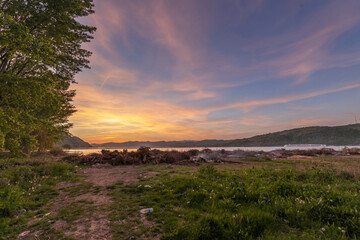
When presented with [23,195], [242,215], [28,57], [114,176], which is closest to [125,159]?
[114,176]

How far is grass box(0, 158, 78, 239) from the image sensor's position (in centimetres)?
458

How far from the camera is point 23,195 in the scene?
6.91 metres

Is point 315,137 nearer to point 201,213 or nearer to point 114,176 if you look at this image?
point 114,176

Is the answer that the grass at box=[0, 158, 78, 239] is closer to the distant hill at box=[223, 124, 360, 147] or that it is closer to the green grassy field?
the green grassy field

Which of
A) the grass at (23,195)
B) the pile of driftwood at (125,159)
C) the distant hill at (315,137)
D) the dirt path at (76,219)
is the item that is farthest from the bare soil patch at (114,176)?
the distant hill at (315,137)

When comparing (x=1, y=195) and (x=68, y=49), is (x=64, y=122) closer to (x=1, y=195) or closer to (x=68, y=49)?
(x=68, y=49)

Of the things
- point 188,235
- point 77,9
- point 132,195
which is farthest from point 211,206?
point 77,9

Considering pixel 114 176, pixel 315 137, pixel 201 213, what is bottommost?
pixel 114 176

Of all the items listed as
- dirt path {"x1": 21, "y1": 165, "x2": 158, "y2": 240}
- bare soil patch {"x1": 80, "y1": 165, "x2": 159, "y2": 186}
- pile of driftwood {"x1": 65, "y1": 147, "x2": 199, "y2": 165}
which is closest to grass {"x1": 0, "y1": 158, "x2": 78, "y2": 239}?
dirt path {"x1": 21, "y1": 165, "x2": 158, "y2": 240}

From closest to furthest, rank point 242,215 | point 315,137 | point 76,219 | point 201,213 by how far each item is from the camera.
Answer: point 242,215 → point 201,213 → point 76,219 → point 315,137

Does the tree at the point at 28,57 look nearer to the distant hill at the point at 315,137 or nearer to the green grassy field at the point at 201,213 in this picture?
the green grassy field at the point at 201,213

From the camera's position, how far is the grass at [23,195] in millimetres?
4582

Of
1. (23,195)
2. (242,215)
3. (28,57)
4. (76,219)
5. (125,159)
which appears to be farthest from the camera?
(125,159)

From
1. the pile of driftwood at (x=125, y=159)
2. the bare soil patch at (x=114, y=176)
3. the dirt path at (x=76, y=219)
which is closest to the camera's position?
the dirt path at (x=76, y=219)
